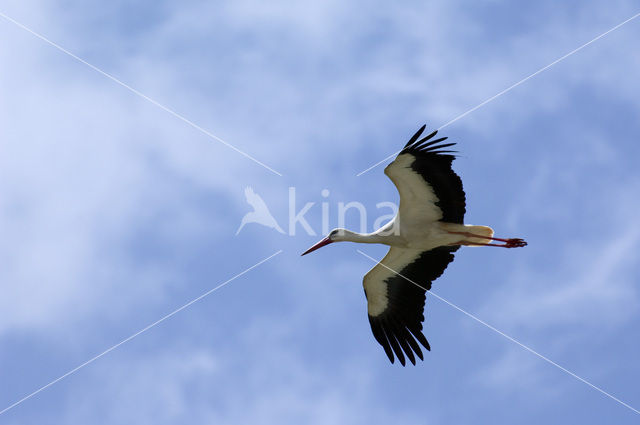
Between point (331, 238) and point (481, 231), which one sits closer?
point (481, 231)

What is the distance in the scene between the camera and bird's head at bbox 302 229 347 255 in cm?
1230

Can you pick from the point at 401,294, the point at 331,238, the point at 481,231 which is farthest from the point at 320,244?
the point at 481,231

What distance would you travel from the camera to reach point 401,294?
12359 millimetres

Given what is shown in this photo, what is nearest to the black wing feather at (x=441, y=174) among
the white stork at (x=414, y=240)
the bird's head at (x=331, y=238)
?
the white stork at (x=414, y=240)

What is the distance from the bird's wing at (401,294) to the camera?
1210 centimetres

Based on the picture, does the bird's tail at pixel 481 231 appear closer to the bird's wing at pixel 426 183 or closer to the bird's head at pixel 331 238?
the bird's wing at pixel 426 183

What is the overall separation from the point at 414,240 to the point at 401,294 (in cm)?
101

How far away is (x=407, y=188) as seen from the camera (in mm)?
11344

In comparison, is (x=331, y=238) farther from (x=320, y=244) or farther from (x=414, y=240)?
(x=414, y=240)

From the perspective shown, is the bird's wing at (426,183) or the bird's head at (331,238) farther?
the bird's head at (331,238)

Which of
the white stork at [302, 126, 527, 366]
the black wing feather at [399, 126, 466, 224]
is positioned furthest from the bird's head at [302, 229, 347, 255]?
the black wing feather at [399, 126, 466, 224]

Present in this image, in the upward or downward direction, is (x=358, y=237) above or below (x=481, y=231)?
above

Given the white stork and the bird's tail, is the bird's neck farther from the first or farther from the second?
the bird's tail

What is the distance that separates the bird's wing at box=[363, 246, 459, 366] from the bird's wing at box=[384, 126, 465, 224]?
2.38 feet
